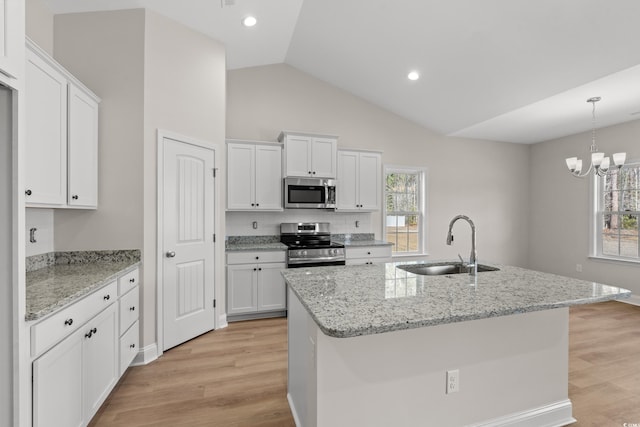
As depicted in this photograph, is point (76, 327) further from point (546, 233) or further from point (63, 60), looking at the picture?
point (546, 233)

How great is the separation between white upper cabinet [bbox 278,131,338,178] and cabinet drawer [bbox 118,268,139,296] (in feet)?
7.06

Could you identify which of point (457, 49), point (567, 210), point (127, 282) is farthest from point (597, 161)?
point (127, 282)

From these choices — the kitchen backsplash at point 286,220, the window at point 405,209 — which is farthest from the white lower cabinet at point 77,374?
the window at point 405,209

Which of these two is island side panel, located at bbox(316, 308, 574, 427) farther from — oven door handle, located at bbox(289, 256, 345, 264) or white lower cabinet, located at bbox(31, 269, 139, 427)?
oven door handle, located at bbox(289, 256, 345, 264)

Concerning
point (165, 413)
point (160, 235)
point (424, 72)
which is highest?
point (424, 72)

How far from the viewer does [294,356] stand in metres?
1.93

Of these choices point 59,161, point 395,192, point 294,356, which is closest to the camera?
point 294,356

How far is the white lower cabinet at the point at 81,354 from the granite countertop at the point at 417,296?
1169 mm

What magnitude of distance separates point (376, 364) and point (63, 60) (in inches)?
133

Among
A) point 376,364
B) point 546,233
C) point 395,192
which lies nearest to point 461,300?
point 376,364

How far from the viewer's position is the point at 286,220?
449 centimetres

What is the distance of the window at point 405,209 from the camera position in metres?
5.21

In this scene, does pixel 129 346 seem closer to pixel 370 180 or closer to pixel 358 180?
pixel 358 180

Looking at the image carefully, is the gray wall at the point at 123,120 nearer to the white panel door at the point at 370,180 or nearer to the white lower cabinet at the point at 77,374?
the white lower cabinet at the point at 77,374
